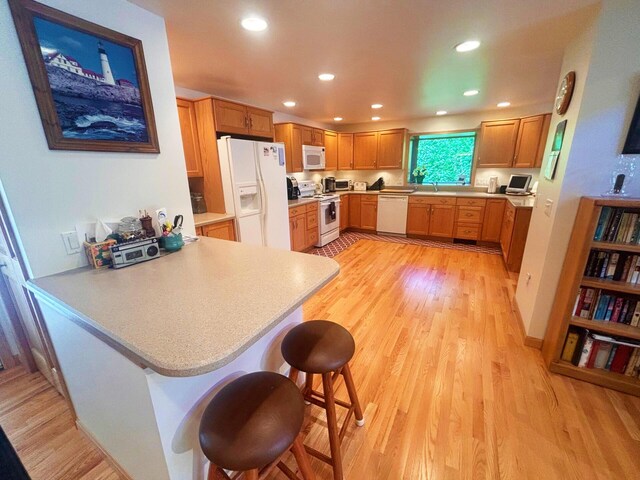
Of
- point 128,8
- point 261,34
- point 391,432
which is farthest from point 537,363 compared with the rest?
point 128,8

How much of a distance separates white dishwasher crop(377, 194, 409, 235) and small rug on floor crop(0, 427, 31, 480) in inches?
206

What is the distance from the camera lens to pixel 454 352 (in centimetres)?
205

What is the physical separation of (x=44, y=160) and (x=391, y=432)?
7.29ft

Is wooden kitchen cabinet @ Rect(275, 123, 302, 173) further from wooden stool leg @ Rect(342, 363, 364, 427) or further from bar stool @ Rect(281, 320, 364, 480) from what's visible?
wooden stool leg @ Rect(342, 363, 364, 427)

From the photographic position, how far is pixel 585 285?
1687 mm

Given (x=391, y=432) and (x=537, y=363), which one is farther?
(x=537, y=363)

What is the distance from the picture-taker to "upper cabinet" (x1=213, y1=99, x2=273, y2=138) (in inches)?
112

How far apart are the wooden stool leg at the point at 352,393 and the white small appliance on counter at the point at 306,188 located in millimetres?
3863

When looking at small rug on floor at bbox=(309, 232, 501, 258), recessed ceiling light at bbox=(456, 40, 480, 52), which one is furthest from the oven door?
recessed ceiling light at bbox=(456, 40, 480, 52)

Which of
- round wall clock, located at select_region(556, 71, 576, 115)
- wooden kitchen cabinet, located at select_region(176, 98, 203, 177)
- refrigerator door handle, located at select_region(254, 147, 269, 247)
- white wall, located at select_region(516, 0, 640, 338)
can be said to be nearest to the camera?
white wall, located at select_region(516, 0, 640, 338)

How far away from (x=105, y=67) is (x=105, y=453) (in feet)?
6.51

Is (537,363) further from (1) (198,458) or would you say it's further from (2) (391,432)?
(1) (198,458)

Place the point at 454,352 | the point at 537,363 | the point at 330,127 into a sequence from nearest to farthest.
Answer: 1. the point at 537,363
2. the point at 454,352
3. the point at 330,127

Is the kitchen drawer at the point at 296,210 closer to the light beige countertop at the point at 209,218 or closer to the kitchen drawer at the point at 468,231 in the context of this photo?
the light beige countertop at the point at 209,218
